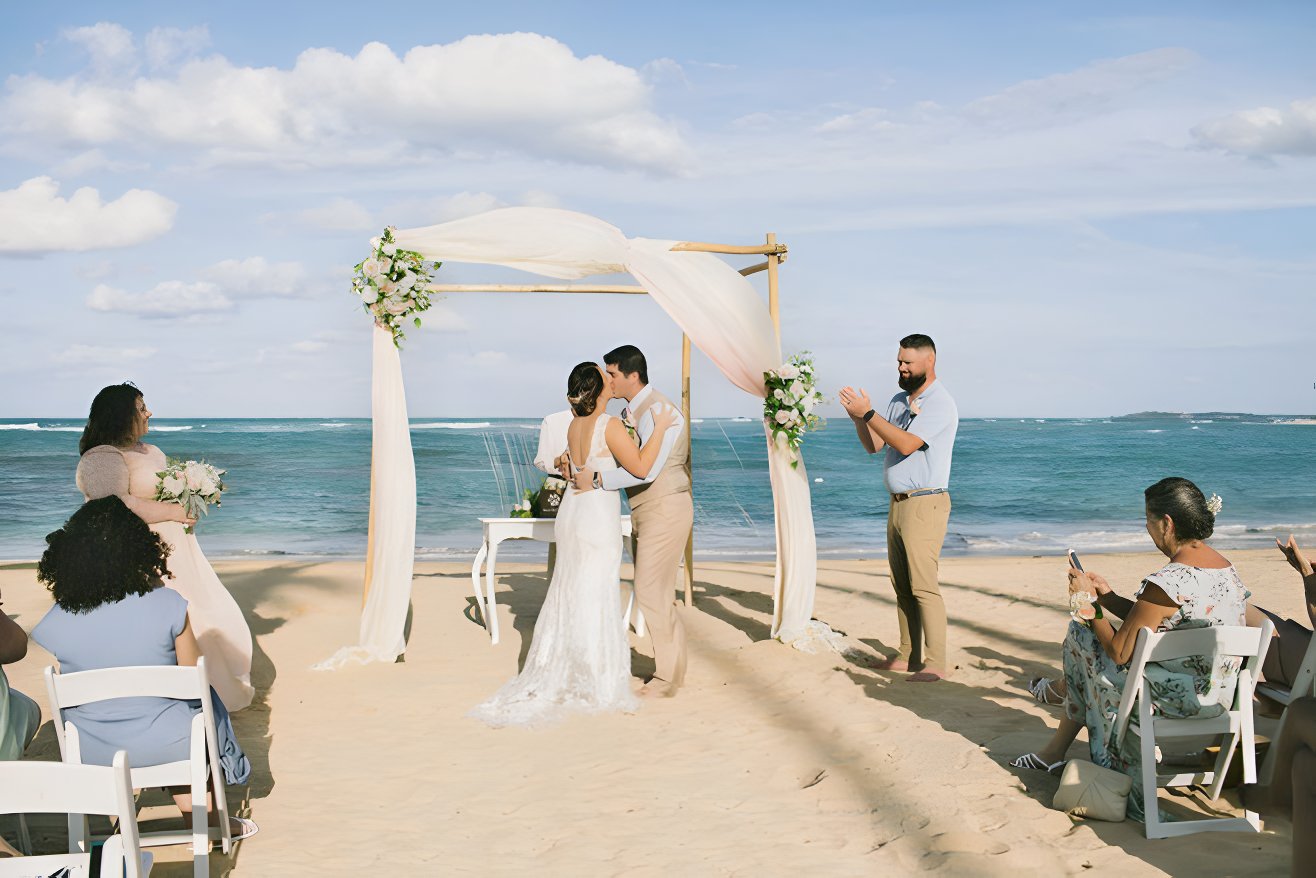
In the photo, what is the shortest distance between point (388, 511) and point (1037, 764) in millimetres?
4093

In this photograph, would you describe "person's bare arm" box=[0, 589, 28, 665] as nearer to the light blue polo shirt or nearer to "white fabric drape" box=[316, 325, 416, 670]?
"white fabric drape" box=[316, 325, 416, 670]

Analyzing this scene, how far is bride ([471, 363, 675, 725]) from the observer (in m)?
5.83

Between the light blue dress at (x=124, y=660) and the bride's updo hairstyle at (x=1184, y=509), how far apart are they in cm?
364

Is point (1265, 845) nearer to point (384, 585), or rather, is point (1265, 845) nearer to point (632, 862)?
point (632, 862)

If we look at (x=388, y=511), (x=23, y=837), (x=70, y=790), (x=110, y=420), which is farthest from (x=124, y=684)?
(x=388, y=511)

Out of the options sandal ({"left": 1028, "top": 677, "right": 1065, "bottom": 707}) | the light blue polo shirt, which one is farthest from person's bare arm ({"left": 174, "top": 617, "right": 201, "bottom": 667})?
sandal ({"left": 1028, "top": 677, "right": 1065, "bottom": 707})

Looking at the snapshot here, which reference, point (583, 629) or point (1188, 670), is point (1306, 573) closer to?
point (1188, 670)

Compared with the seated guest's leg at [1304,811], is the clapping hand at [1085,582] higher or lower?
higher

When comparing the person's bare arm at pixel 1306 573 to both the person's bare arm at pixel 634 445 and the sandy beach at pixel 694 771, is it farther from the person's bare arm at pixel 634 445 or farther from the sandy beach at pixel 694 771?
the person's bare arm at pixel 634 445

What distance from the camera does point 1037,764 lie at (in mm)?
4562

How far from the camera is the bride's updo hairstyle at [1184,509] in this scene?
396 cm

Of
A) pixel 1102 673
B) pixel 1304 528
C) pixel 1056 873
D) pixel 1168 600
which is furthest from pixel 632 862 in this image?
pixel 1304 528

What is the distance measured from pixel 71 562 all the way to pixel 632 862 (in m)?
2.26

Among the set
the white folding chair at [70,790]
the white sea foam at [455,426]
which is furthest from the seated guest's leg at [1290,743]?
the white sea foam at [455,426]
